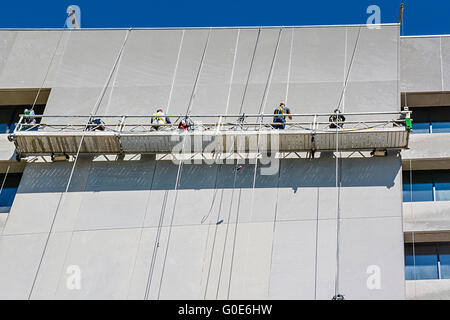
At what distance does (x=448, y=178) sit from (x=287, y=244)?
738 cm

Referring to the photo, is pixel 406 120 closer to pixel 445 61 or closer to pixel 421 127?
pixel 421 127

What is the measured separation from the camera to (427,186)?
2389cm

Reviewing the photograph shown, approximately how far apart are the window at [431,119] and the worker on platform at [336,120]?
13.8 feet

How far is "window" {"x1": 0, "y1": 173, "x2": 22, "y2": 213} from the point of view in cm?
2422

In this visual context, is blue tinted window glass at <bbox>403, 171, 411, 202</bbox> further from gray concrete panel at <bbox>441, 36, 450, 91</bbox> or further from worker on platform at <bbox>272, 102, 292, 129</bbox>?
worker on platform at <bbox>272, 102, 292, 129</bbox>

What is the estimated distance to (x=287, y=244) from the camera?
67.6ft

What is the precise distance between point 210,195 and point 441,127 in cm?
998

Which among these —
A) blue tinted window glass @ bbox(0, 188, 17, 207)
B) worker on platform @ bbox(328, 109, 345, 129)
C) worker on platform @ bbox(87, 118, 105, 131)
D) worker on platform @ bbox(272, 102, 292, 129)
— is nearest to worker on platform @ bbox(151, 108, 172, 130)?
worker on platform @ bbox(87, 118, 105, 131)

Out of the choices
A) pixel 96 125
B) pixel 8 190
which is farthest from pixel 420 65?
pixel 8 190

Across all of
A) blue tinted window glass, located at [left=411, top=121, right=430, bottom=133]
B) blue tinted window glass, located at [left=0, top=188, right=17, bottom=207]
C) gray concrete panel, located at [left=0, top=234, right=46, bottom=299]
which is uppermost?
blue tinted window glass, located at [left=411, top=121, right=430, bottom=133]

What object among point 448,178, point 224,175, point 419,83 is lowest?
point 224,175

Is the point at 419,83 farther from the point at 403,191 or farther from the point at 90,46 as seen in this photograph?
the point at 90,46

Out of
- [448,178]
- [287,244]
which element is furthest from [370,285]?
[448,178]

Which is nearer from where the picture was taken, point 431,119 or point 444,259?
point 444,259
